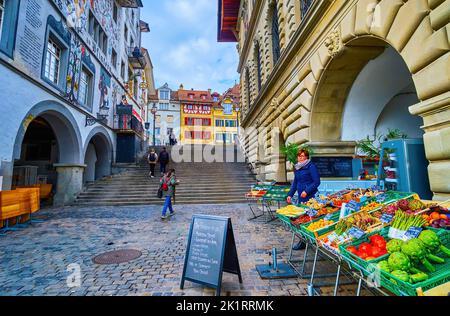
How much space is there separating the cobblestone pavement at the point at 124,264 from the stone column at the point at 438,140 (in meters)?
2.12

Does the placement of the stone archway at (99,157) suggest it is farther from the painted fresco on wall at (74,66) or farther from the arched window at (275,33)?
the arched window at (275,33)

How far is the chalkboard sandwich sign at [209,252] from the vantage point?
3.04 m

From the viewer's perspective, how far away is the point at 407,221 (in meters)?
2.24

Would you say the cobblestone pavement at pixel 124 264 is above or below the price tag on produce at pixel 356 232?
below

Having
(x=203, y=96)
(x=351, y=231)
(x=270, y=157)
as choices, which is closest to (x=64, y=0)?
(x=270, y=157)

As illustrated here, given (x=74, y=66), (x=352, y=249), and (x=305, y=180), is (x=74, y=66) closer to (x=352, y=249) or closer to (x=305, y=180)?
(x=305, y=180)

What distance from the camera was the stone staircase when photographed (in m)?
12.2

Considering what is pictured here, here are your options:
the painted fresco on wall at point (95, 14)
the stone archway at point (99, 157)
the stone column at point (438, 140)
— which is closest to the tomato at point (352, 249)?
the stone column at point (438, 140)

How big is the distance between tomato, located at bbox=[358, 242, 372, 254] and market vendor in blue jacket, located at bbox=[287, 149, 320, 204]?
8.72ft

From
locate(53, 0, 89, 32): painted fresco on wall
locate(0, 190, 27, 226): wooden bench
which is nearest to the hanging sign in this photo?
locate(53, 0, 89, 32): painted fresco on wall

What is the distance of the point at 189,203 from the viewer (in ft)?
38.6

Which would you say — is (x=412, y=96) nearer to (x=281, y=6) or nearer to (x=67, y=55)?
(x=281, y=6)

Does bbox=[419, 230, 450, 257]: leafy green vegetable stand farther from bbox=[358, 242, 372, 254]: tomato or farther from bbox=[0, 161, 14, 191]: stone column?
bbox=[0, 161, 14, 191]: stone column

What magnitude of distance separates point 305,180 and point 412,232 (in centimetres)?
301
